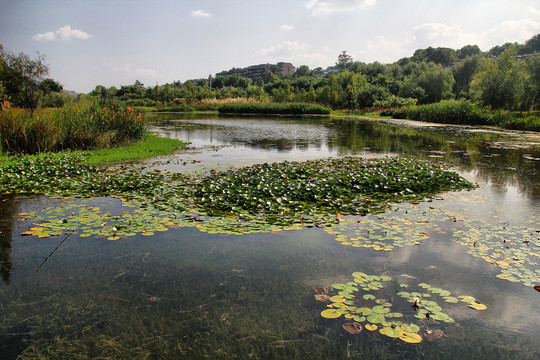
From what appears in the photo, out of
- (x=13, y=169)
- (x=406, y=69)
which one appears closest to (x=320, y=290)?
(x=13, y=169)

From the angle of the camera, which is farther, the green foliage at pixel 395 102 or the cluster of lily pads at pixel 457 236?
the green foliage at pixel 395 102

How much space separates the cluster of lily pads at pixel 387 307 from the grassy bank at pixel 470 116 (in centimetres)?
2748

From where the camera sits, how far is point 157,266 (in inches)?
188

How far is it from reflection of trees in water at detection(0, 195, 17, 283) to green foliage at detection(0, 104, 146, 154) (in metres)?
6.34

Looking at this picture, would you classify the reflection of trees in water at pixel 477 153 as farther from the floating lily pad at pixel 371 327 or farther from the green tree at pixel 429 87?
the green tree at pixel 429 87

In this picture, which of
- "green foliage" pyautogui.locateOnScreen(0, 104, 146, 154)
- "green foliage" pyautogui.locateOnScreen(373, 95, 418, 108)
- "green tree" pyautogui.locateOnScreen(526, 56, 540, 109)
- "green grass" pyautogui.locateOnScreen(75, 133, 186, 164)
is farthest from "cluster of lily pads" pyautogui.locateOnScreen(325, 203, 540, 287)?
"green foliage" pyautogui.locateOnScreen(373, 95, 418, 108)

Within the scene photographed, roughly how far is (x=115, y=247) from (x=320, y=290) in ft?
10.8

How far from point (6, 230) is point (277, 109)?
45.6 m

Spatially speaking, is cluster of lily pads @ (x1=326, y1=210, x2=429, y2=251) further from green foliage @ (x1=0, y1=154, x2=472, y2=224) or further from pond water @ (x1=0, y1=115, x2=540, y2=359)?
green foliage @ (x1=0, y1=154, x2=472, y2=224)

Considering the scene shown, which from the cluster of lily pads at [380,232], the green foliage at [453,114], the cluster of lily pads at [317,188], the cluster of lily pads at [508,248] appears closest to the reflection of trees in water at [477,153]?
the cluster of lily pads at [317,188]

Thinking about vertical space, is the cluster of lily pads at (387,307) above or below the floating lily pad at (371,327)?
above

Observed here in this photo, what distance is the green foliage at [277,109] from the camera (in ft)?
161

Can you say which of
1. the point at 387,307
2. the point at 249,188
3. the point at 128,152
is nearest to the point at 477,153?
the point at 249,188

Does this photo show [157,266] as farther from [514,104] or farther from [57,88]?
[57,88]
